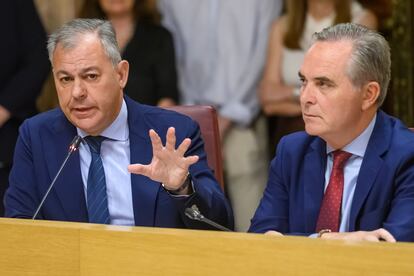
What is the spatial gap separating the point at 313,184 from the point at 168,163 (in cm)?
39

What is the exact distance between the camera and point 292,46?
13.9 feet

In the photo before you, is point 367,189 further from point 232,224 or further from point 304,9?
point 304,9

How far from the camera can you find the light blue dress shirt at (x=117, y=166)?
2.74m

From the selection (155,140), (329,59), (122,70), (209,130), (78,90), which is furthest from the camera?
(209,130)

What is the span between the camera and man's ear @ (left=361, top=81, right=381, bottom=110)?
2.54m

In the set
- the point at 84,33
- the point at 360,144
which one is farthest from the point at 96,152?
the point at 360,144

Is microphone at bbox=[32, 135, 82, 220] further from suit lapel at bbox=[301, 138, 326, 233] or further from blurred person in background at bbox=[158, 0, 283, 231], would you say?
blurred person in background at bbox=[158, 0, 283, 231]

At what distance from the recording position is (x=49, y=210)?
2770 mm

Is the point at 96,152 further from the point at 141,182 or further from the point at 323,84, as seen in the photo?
the point at 323,84

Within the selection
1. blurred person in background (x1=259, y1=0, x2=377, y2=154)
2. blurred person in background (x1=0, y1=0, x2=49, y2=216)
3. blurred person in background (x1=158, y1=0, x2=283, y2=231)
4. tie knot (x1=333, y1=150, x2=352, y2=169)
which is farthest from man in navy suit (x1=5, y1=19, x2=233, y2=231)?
blurred person in background (x1=158, y1=0, x2=283, y2=231)

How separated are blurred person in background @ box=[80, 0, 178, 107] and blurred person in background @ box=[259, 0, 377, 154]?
42 centimetres

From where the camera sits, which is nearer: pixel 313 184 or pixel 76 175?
pixel 313 184

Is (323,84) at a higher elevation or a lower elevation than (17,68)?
higher

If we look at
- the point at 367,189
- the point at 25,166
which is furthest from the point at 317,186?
the point at 25,166
